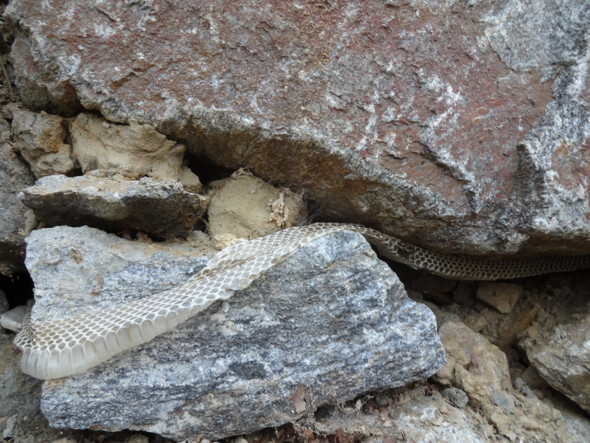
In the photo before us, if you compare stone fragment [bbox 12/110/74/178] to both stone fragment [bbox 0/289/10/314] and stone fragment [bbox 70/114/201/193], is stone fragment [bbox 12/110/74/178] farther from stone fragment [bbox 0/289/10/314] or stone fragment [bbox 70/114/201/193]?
stone fragment [bbox 0/289/10/314]

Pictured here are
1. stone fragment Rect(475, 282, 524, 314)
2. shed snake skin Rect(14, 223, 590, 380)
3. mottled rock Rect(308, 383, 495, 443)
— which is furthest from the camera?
stone fragment Rect(475, 282, 524, 314)

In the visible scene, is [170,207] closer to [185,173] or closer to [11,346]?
[185,173]

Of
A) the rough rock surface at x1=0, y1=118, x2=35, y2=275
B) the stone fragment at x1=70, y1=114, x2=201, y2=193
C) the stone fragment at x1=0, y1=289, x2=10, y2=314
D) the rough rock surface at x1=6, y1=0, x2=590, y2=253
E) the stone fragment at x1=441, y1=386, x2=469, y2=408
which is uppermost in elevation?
the rough rock surface at x1=6, y1=0, x2=590, y2=253

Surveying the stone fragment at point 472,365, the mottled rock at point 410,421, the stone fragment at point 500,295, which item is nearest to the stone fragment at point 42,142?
the mottled rock at point 410,421

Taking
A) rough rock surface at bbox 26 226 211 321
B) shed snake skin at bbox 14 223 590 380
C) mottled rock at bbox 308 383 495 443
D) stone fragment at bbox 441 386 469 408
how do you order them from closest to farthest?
1. shed snake skin at bbox 14 223 590 380
2. rough rock surface at bbox 26 226 211 321
3. mottled rock at bbox 308 383 495 443
4. stone fragment at bbox 441 386 469 408

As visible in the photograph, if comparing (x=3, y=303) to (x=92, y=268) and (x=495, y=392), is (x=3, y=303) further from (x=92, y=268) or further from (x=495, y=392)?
(x=495, y=392)

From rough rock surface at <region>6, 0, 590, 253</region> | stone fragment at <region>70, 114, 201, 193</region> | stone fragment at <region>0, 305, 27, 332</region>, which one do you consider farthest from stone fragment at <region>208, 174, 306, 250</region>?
stone fragment at <region>0, 305, 27, 332</region>

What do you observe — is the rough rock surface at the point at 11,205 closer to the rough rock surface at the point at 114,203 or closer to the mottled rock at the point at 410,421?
the rough rock surface at the point at 114,203
